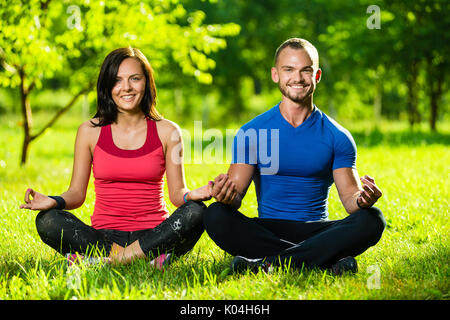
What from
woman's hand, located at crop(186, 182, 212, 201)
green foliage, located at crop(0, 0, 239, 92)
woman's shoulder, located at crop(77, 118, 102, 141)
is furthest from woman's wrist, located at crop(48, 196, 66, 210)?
green foliage, located at crop(0, 0, 239, 92)

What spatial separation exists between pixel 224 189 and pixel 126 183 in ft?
2.91

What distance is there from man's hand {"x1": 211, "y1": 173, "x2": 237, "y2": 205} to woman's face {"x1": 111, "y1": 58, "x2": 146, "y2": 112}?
1000 millimetres

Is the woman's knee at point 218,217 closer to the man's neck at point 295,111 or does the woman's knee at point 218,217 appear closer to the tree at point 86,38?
the man's neck at point 295,111

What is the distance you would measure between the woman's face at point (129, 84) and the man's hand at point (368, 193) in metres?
1.81

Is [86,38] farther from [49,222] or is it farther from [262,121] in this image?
[262,121]

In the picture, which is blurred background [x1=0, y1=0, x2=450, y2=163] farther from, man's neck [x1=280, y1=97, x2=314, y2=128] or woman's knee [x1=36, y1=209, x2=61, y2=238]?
man's neck [x1=280, y1=97, x2=314, y2=128]

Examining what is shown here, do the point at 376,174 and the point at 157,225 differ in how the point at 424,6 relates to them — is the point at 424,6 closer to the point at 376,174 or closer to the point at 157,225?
the point at 376,174

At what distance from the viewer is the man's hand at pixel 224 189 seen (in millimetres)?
3613

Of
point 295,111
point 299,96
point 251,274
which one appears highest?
point 299,96

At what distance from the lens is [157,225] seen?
3.98 meters

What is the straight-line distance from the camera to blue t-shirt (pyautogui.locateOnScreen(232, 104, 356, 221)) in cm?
396

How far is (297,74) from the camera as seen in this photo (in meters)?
3.88

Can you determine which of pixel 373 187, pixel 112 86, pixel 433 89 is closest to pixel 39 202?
pixel 112 86
